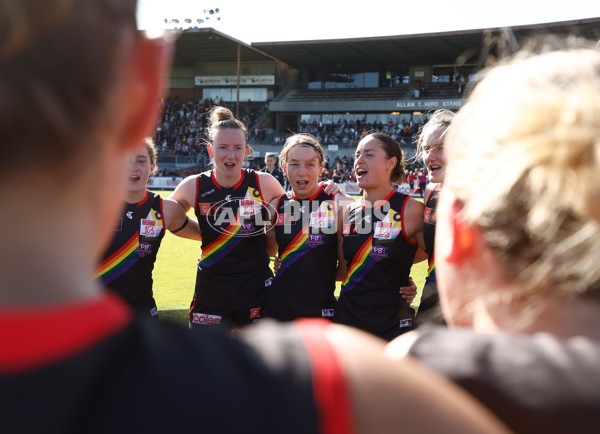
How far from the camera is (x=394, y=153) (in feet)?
15.8

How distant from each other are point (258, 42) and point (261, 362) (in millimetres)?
44532

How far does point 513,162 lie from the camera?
865mm

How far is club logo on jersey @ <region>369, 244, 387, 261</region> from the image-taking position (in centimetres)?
437

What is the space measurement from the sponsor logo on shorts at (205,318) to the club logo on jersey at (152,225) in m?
1.05

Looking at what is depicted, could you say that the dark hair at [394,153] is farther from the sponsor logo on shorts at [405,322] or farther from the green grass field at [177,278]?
the green grass field at [177,278]

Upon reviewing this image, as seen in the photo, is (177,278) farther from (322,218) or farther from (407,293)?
(407,293)

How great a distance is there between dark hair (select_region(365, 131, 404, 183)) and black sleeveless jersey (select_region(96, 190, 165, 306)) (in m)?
2.29

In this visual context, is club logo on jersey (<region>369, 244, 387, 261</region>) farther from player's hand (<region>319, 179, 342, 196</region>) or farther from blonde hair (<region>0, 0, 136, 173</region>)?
blonde hair (<region>0, 0, 136, 173</region>)

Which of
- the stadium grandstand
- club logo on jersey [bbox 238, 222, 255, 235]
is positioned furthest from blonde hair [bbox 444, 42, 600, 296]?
the stadium grandstand


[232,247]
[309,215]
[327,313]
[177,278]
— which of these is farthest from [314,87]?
[327,313]

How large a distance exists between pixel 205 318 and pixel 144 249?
1088 mm

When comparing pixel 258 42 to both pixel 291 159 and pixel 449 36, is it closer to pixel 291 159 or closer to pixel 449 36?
pixel 449 36

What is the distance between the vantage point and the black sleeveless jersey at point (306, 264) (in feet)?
15.1

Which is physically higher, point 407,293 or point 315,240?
point 315,240
